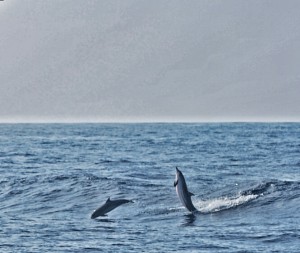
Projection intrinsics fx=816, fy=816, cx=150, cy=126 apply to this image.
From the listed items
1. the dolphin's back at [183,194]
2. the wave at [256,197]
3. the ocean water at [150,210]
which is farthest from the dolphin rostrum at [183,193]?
the wave at [256,197]

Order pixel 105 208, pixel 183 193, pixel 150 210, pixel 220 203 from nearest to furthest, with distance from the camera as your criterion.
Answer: pixel 183 193 → pixel 105 208 → pixel 150 210 → pixel 220 203

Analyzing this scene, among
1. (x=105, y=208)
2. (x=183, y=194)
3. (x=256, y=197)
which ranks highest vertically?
(x=183, y=194)

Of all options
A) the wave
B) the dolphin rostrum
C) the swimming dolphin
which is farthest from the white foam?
the swimming dolphin

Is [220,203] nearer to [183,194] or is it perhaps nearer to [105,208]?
[183,194]

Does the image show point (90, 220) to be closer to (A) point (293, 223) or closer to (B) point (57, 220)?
(B) point (57, 220)

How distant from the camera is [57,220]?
25.3 meters

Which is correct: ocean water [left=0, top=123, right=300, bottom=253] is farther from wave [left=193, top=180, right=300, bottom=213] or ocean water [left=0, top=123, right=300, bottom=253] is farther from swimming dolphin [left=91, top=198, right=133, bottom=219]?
swimming dolphin [left=91, top=198, right=133, bottom=219]

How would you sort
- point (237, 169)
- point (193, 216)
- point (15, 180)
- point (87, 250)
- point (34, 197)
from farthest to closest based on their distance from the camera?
point (237, 169) → point (15, 180) → point (34, 197) → point (193, 216) → point (87, 250)

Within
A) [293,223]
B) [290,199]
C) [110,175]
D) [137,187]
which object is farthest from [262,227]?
[110,175]

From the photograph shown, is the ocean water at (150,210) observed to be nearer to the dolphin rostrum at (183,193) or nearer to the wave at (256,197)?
the wave at (256,197)

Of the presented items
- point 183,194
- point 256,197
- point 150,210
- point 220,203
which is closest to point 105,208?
point 150,210

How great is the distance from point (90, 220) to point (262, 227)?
18.3ft

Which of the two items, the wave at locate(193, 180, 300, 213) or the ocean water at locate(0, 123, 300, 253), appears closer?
the ocean water at locate(0, 123, 300, 253)

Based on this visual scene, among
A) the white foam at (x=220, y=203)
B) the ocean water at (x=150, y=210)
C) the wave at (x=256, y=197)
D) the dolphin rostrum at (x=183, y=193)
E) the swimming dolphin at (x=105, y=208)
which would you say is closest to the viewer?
the ocean water at (x=150, y=210)
